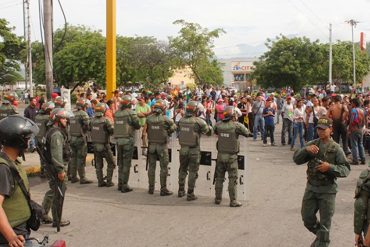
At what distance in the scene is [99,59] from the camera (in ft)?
131

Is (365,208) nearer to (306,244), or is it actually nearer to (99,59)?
(306,244)

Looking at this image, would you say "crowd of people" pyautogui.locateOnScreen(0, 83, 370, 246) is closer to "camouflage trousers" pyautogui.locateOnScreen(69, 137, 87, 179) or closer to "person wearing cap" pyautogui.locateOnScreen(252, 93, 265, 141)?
"camouflage trousers" pyautogui.locateOnScreen(69, 137, 87, 179)

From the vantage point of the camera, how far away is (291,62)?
40.9 m

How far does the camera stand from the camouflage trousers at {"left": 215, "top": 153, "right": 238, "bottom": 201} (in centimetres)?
842

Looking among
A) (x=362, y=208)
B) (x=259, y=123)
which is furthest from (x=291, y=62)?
(x=362, y=208)

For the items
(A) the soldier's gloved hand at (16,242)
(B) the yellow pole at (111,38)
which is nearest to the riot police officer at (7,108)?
(B) the yellow pole at (111,38)

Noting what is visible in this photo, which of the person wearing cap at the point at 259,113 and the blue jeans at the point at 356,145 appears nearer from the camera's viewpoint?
the blue jeans at the point at 356,145

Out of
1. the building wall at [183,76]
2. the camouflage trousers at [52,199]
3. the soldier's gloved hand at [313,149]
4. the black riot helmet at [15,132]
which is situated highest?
the building wall at [183,76]

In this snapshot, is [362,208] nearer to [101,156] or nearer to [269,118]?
[101,156]

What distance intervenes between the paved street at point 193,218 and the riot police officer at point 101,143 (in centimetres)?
37

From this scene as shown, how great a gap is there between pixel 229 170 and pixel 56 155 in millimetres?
3169

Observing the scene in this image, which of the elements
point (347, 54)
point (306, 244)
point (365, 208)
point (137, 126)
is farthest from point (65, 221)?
point (347, 54)

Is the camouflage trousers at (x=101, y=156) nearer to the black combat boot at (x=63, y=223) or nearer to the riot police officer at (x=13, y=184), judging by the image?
the black combat boot at (x=63, y=223)

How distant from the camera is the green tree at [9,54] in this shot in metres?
44.5
